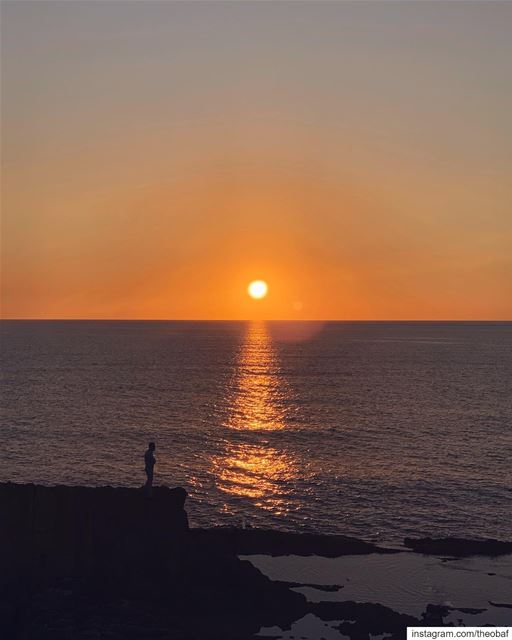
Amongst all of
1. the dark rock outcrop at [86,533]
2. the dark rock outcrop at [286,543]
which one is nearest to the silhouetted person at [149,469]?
the dark rock outcrop at [86,533]

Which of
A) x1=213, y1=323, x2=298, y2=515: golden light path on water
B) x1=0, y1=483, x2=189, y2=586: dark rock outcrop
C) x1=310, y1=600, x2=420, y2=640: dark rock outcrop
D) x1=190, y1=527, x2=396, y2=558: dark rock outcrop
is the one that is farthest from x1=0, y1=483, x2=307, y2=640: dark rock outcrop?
x1=213, y1=323, x2=298, y2=515: golden light path on water

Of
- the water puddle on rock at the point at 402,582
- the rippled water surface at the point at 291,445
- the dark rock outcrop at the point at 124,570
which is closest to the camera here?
the dark rock outcrop at the point at 124,570

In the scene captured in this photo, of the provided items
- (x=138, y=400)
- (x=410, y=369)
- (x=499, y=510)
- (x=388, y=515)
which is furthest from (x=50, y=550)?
(x=410, y=369)

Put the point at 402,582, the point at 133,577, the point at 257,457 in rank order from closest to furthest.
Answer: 1. the point at 133,577
2. the point at 402,582
3. the point at 257,457

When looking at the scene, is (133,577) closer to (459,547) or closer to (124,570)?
(124,570)

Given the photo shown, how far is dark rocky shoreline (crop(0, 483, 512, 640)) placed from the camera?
27844 mm

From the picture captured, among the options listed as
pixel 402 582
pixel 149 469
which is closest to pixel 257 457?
pixel 402 582

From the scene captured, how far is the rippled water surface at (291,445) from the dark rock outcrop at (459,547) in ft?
7.81

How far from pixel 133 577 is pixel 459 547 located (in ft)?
66.9

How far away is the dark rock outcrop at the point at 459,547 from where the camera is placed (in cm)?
3944

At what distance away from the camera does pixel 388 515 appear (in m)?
46.4

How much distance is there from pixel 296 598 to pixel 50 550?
11518 millimetres

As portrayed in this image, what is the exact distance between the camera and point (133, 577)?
2991 cm

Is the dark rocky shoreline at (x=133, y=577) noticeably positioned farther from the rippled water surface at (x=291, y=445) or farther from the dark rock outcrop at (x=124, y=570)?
the rippled water surface at (x=291, y=445)
